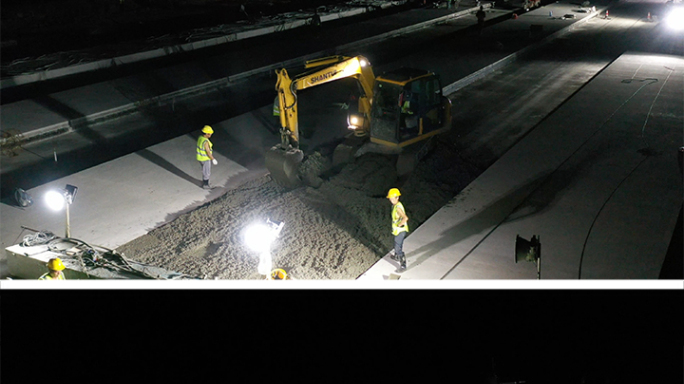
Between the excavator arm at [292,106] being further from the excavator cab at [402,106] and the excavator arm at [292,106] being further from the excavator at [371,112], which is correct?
the excavator cab at [402,106]

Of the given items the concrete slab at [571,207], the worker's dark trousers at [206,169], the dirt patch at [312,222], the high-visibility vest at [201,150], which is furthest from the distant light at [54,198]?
the concrete slab at [571,207]

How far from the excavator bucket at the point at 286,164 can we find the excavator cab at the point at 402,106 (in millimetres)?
1886

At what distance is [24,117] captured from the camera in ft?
54.5

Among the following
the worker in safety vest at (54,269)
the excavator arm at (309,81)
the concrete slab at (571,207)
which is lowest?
the concrete slab at (571,207)

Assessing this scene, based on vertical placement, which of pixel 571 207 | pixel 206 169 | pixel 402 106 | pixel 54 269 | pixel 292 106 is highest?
pixel 292 106

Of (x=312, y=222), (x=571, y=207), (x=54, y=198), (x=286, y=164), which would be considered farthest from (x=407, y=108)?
(x=54, y=198)

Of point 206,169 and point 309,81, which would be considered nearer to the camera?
point 309,81

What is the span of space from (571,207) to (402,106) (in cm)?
395

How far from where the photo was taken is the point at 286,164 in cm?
1270

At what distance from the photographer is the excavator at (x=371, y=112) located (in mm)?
12703

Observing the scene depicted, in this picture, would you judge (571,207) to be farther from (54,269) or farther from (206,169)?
(54,269)
